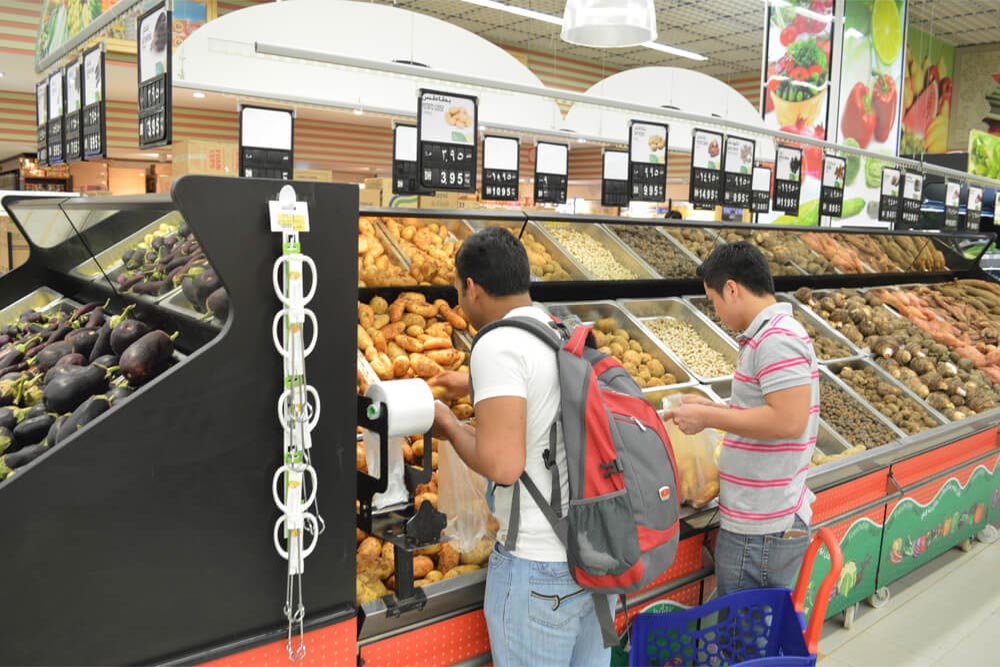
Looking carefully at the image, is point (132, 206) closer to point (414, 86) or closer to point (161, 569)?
point (161, 569)

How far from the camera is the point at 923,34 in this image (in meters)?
13.6

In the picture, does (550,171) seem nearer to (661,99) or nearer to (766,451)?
(766,451)

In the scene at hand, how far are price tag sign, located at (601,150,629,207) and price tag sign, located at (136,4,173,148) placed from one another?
2861 millimetres

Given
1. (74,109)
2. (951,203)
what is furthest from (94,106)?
(951,203)

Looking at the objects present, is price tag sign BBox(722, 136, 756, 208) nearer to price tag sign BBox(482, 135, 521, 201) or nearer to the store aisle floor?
price tag sign BBox(482, 135, 521, 201)

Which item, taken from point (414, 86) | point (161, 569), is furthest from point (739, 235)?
point (414, 86)

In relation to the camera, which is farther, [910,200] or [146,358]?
[910,200]

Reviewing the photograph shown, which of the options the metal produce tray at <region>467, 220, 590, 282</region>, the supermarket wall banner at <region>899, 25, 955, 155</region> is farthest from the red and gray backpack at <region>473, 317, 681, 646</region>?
the supermarket wall banner at <region>899, 25, 955, 155</region>

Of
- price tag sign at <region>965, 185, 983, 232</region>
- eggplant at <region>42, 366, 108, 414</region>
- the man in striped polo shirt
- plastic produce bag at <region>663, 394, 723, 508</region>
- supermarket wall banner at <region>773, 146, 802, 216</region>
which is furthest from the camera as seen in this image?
price tag sign at <region>965, 185, 983, 232</region>

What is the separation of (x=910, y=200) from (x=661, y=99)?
4.85 m

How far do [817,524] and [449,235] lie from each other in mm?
2155

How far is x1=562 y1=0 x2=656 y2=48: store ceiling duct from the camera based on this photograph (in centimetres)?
416

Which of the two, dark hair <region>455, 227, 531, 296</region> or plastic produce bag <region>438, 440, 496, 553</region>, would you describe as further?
plastic produce bag <region>438, 440, 496, 553</region>

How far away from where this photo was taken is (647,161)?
5.25 metres
